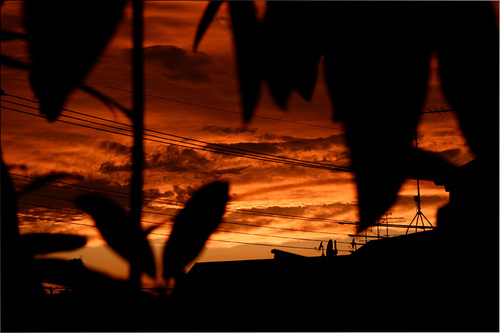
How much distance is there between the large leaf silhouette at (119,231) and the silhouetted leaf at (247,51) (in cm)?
53

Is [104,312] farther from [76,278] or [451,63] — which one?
[451,63]

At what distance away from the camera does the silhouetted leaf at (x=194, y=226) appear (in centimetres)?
166

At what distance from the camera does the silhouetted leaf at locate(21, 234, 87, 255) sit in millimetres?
1606

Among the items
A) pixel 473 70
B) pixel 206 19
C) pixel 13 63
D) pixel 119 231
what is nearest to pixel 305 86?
pixel 206 19

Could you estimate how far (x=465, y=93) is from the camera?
1594 mm

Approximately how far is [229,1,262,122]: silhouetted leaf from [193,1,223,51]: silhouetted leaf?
0.09 m

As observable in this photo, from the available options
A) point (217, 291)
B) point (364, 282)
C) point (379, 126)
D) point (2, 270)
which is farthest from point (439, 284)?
point (2, 270)

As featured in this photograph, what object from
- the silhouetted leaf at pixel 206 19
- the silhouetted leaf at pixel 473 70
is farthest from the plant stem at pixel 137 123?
the silhouetted leaf at pixel 473 70

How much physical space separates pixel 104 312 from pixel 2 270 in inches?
13.5

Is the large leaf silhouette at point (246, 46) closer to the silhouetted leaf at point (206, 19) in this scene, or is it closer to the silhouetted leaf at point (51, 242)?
the silhouetted leaf at point (206, 19)

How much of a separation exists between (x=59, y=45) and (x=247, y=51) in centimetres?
64

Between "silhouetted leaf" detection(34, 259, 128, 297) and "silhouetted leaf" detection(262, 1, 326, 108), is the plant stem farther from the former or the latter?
"silhouetted leaf" detection(262, 1, 326, 108)

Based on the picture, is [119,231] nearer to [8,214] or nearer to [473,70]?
[8,214]

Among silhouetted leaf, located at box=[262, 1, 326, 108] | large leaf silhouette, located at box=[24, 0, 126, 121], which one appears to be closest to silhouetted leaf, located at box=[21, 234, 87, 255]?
large leaf silhouette, located at box=[24, 0, 126, 121]
